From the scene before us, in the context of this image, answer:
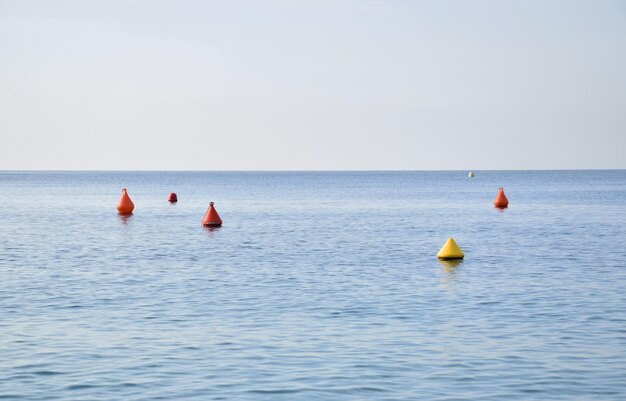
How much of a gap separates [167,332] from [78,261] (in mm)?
14579

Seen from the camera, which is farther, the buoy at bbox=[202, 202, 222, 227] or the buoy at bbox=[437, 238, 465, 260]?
the buoy at bbox=[202, 202, 222, 227]

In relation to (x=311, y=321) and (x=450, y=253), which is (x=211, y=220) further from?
(x=311, y=321)

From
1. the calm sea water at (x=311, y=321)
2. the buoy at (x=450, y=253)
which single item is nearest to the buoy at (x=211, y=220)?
the calm sea water at (x=311, y=321)

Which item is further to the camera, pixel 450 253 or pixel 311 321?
pixel 450 253

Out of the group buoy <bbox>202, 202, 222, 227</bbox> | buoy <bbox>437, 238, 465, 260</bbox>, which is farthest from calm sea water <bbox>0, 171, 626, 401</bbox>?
buoy <bbox>202, 202, 222, 227</bbox>

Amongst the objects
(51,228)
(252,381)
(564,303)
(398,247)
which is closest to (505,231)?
(398,247)

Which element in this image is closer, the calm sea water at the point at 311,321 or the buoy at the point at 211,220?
the calm sea water at the point at 311,321

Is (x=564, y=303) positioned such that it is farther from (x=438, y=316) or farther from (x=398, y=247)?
(x=398, y=247)

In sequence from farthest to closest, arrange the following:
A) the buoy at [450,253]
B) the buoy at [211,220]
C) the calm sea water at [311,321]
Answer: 1. the buoy at [211,220]
2. the buoy at [450,253]
3. the calm sea water at [311,321]

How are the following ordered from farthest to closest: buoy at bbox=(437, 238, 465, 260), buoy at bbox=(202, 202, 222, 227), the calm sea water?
buoy at bbox=(202, 202, 222, 227), buoy at bbox=(437, 238, 465, 260), the calm sea water

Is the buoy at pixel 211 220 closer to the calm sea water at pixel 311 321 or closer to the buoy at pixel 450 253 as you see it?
the calm sea water at pixel 311 321

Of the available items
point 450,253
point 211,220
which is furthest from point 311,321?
point 211,220

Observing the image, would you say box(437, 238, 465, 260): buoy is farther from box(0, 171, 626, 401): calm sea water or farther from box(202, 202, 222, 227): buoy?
box(202, 202, 222, 227): buoy

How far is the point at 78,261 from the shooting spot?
99.8ft
